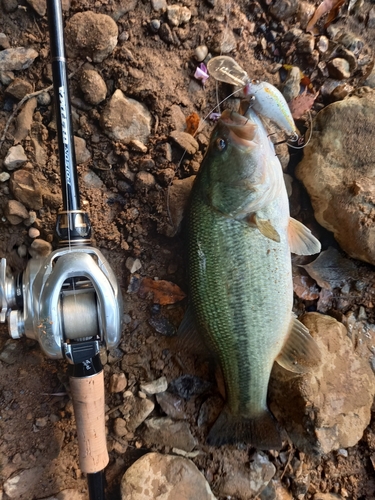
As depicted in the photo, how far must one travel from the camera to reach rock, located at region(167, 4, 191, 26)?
7.36ft

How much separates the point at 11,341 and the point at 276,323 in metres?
1.51

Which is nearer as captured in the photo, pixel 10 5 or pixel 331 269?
pixel 10 5

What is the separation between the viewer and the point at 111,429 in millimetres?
2248

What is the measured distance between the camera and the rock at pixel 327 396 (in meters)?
2.05

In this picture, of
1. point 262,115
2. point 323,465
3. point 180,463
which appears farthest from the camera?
point 323,465

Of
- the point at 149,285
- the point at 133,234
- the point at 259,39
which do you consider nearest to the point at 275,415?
the point at 149,285

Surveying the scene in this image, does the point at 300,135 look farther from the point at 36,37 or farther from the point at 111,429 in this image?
the point at 111,429

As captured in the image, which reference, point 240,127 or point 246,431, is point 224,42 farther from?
point 246,431

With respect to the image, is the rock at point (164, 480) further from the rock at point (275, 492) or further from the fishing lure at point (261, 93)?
the fishing lure at point (261, 93)

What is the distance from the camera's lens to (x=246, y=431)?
2160 millimetres

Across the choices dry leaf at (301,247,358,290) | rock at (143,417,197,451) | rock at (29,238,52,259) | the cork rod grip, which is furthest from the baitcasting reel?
dry leaf at (301,247,358,290)

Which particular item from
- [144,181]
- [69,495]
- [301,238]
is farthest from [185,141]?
[69,495]

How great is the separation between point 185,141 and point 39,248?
3.41 feet

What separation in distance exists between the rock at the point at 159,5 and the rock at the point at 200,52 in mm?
299
